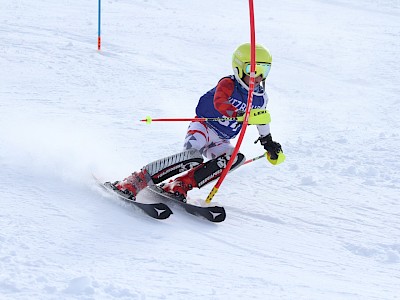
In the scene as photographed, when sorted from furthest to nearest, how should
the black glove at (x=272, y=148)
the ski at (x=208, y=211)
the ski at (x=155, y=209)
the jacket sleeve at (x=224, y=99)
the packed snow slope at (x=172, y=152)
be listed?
the black glove at (x=272, y=148)
the jacket sleeve at (x=224, y=99)
the ski at (x=208, y=211)
the ski at (x=155, y=209)
the packed snow slope at (x=172, y=152)

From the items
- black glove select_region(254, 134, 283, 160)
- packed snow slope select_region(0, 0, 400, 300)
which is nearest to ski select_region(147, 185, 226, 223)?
packed snow slope select_region(0, 0, 400, 300)

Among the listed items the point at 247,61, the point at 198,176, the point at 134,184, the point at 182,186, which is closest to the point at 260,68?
the point at 247,61

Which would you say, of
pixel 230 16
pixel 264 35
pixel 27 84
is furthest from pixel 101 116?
pixel 230 16

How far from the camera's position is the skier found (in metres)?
5.09

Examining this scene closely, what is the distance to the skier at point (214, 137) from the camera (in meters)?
5.09

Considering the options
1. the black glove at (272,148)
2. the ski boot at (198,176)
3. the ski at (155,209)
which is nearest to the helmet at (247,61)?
the black glove at (272,148)

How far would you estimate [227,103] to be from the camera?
5.12 meters

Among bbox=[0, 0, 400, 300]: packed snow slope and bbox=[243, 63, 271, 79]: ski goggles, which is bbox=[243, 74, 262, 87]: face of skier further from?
bbox=[0, 0, 400, 300]: packed snow slope

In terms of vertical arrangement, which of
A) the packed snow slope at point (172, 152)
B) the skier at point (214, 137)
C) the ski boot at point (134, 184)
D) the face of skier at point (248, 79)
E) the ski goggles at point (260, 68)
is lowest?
the packed snow slope at point (172, 152)

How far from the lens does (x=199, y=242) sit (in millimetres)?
4402

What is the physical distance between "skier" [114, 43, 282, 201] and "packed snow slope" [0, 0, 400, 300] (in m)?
0.30

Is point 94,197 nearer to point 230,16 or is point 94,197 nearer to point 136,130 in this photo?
point 136,130

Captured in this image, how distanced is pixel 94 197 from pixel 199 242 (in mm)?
1024

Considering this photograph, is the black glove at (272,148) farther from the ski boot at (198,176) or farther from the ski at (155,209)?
the ski at (155,209)
